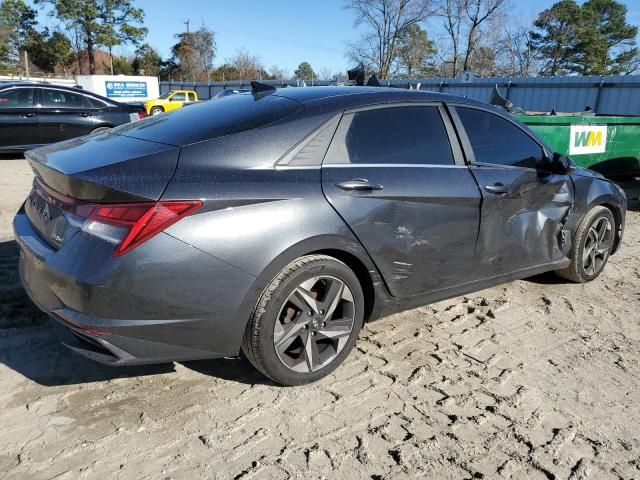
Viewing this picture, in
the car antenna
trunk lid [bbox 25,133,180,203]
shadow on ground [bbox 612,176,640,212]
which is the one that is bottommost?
shadow on ground [bbox 612,176,640,212]

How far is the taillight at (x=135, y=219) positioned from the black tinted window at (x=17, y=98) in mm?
9229

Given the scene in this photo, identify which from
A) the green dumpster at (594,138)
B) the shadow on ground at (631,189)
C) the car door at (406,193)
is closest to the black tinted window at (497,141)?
the car door at (406,193)

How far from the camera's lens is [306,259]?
9.16 feet

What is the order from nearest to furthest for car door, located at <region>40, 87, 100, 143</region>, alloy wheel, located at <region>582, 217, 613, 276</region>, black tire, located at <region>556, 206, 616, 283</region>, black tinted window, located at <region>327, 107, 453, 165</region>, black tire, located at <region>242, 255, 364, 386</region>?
1. black tire, located at <region>242, 255, 364, 386</region>
2. black tinted window, located at <region>327, 107, 453, 165</region>
3. black tire, located at <region>556, 206, 616, 283</region>
4. alloy wheel, located at <region>582, 217, 613, 276</region>
5. car door, located at <region>40, 87, 100, 143</region>

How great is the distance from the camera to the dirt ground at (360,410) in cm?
238

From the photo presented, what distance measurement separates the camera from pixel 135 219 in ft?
7.82

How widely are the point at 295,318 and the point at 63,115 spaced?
375 inches

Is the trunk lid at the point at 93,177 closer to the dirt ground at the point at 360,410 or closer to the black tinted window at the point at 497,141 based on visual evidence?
the dirt ground at the point at 360,410

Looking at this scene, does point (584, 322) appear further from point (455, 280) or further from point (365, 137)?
point (365, 137)

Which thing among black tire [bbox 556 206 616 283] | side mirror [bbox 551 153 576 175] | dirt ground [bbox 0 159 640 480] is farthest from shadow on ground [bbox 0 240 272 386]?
black tire [bbox 556 206 616 283]

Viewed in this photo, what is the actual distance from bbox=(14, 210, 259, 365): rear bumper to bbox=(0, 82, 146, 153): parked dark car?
29.1 ft

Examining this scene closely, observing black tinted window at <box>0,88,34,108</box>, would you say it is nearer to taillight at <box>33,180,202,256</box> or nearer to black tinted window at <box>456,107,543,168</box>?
taillight at <box>33,180,202,256</box>

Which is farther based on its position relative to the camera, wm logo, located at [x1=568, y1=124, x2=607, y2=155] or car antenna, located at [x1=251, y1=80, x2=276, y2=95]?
wm logo, located at [x1=568, y1=124, x2=607, y2=155]

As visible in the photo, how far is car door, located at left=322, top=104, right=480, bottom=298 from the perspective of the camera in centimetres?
299
